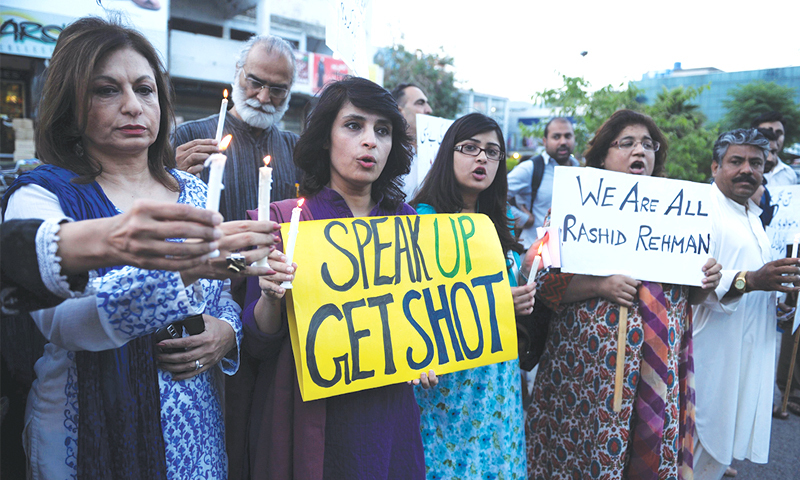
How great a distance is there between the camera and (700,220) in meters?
2.49

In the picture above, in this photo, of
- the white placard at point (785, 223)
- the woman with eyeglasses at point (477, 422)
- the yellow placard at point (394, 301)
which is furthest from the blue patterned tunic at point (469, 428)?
the white placard at point (785, 223)

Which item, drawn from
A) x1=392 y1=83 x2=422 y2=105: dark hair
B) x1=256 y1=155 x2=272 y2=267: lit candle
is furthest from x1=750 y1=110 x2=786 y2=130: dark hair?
x1=256 y1=155 x2=272 y2=267: lit candle

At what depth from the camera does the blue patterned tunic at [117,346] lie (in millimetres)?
1111

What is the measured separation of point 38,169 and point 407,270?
3.80ft

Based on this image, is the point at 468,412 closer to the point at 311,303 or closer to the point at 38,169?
the point at 311,303

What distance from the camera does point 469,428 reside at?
2117mm

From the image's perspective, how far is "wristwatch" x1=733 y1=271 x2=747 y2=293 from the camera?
273 cm

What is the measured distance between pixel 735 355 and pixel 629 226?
1.34 m

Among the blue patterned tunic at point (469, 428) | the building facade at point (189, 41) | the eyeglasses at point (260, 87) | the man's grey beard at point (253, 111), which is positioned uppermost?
the building facade at point (189, 41)

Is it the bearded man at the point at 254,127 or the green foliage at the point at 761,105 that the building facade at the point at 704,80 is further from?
the bearded man at the point at 254,127

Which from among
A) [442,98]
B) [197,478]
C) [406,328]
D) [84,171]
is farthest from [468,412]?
[442,98]

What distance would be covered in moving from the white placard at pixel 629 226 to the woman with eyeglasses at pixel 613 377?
84 millimetres

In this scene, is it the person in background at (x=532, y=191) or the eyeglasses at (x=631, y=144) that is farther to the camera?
the person in background at (x=532, y=191)

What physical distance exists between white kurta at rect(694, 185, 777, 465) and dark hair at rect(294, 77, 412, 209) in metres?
2.18
